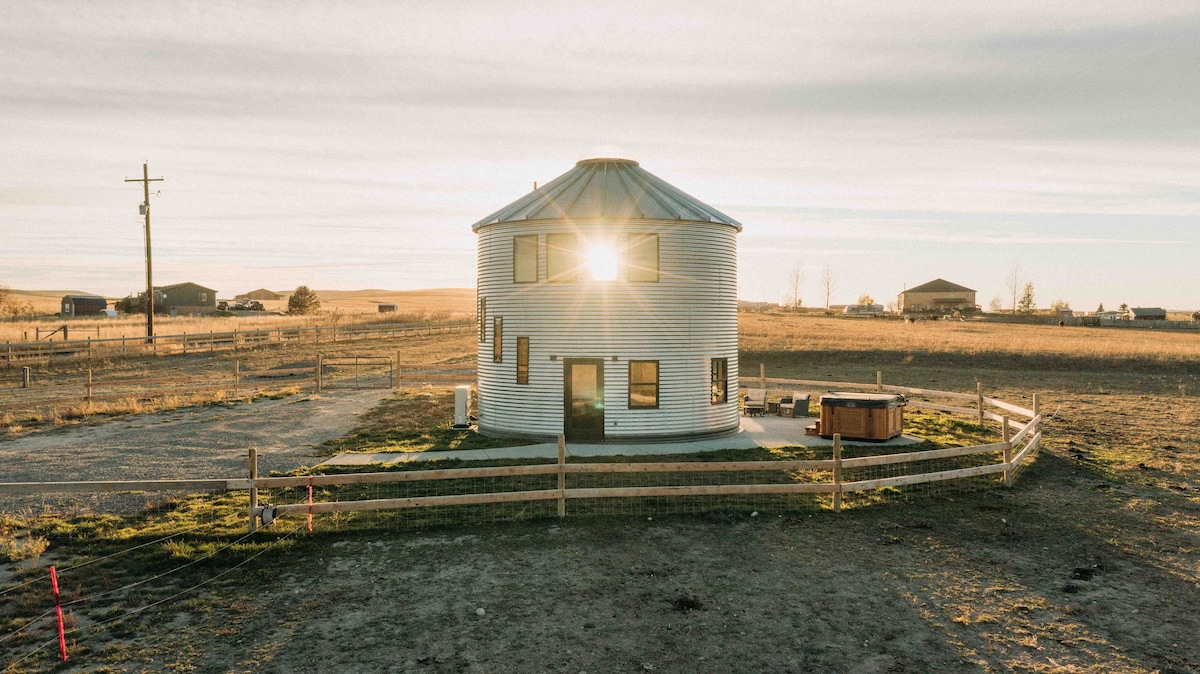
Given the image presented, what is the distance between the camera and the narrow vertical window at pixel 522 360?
2186cm

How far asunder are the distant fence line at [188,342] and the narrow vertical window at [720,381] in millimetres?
35913

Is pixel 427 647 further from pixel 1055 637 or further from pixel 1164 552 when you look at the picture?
pixel 1164 552

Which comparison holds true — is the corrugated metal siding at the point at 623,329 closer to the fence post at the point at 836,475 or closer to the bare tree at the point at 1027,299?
the fence post at the point at 836,475

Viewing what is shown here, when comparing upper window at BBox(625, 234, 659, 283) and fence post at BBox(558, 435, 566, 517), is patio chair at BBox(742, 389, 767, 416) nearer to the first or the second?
upper window at BBox(625, 234, 659, 283)

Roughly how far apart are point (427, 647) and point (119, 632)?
3.50 metres

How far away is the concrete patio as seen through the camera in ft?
59.7

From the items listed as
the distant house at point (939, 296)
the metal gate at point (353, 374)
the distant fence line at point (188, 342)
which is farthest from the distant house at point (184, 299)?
the distant house at point (939, 296)

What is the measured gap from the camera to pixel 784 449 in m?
19.8

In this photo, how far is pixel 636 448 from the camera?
66.5 ft

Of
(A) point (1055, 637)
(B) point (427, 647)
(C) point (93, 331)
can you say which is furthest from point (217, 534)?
(C) point (93, 331)

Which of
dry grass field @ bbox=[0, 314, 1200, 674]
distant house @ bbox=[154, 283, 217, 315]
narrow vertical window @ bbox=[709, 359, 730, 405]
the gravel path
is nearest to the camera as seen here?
dry grass field @ bbox=[0, 314, 1200, 674]

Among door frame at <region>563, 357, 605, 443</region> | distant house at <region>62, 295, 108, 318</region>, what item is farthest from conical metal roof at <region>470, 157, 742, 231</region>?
distant house at <region>62, 295, 108, 318</region>

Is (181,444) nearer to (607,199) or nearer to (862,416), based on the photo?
(607,199)

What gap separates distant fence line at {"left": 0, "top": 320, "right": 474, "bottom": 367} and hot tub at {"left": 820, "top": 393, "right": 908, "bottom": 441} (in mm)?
39275
